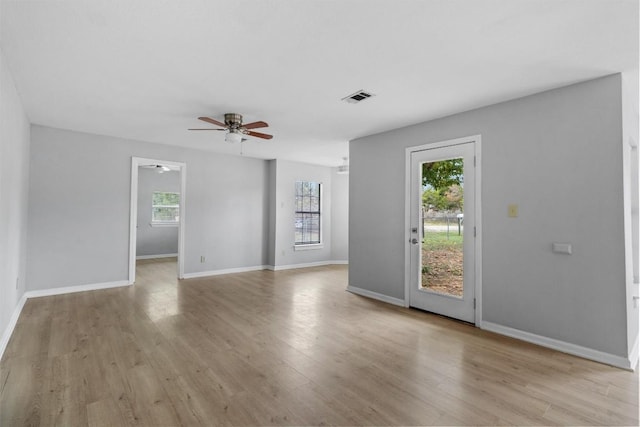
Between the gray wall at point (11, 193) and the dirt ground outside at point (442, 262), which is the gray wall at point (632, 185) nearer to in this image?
the dirt ground outside at point (442, 262)

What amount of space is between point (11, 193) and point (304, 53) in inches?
130

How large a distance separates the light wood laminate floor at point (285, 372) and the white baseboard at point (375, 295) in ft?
1.11

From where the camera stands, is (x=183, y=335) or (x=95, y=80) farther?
(x=183, y=335)

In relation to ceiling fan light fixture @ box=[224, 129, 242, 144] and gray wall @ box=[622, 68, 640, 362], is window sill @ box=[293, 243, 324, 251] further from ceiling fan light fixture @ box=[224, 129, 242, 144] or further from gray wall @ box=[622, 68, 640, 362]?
gray wall @ box=[622, 68, 640, 362]

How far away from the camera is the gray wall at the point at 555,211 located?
2.76 meters

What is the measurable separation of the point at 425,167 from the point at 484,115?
3.02 ft

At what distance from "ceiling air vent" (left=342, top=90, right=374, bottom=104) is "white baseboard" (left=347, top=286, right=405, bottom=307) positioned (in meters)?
2.74

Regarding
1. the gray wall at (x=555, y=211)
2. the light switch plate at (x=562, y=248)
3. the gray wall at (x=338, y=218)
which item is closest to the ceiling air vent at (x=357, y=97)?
the gray wall at (x=555, y=211)

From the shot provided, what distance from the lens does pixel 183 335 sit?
325 cm

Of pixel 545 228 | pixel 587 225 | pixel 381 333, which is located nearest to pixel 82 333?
pixel 381 333

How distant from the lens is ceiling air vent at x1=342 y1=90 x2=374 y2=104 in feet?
10.7

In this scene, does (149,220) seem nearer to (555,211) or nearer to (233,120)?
(233,120)

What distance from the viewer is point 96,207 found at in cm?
516

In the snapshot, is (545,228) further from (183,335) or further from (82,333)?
(82,333)
